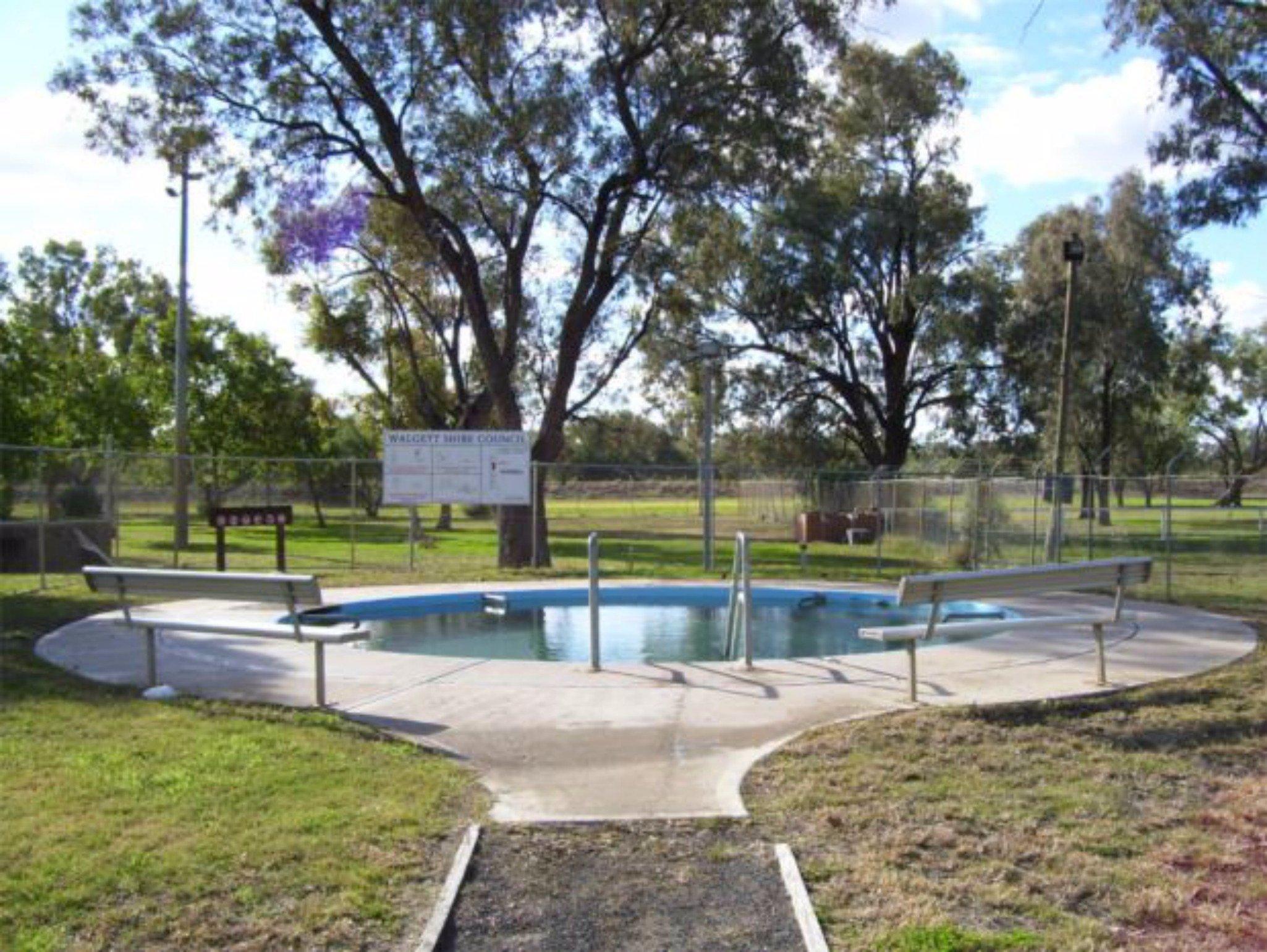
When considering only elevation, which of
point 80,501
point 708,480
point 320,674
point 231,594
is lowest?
point 320,674

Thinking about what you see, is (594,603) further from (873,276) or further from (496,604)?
(873,276)

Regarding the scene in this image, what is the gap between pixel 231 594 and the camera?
26.4 ft

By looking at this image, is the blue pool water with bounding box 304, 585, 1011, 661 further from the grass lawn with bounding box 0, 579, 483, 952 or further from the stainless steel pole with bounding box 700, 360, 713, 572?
the grass lawn with bounding box 0, 579, 483, 952

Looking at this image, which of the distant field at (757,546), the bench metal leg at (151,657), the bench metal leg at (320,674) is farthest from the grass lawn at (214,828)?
the distant field at (757,546)

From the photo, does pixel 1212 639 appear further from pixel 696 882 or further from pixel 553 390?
pixel 553 390

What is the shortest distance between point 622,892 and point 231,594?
4736mm

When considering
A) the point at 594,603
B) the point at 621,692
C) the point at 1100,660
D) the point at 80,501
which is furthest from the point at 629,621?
the point at 80,501

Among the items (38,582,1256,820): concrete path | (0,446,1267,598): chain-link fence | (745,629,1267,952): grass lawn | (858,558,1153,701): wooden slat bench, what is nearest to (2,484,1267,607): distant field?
(0,446,1267,598): chain-link fence

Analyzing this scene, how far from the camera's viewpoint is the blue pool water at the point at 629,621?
1162 cm

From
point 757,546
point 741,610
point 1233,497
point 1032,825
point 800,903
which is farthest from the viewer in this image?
point 757,546

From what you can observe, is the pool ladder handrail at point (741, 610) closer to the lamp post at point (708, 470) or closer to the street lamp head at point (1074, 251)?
the lamp post at point (708, 470)

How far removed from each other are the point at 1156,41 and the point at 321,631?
22.1m

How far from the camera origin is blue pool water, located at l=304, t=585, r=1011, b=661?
38.1 feet

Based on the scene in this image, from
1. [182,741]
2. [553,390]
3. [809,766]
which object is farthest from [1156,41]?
[182,741]
